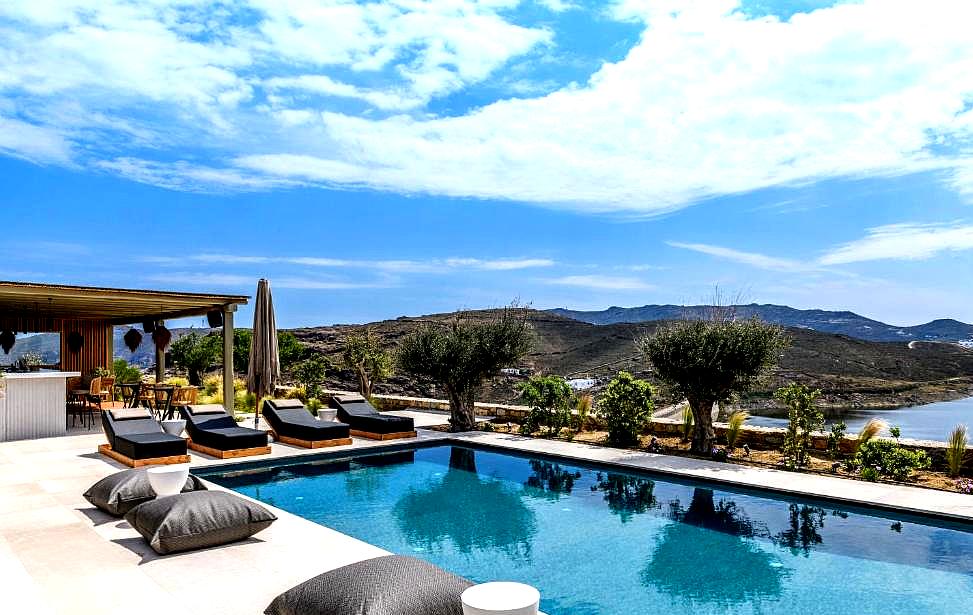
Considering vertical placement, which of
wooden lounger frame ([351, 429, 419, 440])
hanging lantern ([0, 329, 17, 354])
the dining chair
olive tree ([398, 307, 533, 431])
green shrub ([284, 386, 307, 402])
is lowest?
wooden lounger frame ([351, 429, 419, 440])

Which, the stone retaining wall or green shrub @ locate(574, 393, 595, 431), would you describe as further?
green shrub @ locate(574, 393, 595, 431)

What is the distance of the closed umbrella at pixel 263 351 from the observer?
42.0 ft

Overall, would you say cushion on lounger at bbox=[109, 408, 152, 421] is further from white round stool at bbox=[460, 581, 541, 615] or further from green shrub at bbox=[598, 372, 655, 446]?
white round stool at bbox=[460, 581, 541, 615]

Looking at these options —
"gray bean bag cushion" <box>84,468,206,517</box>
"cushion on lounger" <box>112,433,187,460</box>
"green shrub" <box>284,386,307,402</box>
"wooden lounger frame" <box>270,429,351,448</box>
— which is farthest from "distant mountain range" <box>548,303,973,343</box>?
"gray bean bag cushion" <box>84,468,206,517</box>

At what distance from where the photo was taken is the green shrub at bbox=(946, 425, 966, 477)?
8.55 meters

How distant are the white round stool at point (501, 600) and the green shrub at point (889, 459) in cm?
709

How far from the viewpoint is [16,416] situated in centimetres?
1222

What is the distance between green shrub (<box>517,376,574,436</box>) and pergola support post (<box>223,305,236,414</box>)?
6.60 meters

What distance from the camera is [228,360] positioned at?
47.7 feet

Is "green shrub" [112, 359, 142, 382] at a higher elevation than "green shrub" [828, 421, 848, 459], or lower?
higher

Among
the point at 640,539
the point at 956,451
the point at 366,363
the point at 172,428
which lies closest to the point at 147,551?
the point at 640,539

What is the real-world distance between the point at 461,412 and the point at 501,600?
1014cm

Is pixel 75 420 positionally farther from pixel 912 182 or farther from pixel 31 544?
pixel 912 182

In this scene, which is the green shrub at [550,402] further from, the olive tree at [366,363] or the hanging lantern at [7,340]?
the hanging lantern at [7,340]
